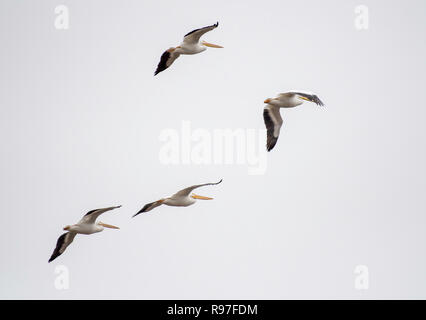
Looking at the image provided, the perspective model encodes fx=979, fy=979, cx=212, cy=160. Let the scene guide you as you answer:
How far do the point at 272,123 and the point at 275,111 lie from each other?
0.28m

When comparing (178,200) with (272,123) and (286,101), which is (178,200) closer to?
(272,123)

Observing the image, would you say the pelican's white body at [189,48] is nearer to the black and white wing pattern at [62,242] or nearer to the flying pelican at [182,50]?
the flying pelican at [182,50]

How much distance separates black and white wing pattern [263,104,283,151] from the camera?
834 inches

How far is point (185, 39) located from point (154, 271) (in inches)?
1036

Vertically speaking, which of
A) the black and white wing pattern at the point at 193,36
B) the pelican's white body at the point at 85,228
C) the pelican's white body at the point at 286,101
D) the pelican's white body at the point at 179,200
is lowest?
the pelican's white body at the point at 85,228

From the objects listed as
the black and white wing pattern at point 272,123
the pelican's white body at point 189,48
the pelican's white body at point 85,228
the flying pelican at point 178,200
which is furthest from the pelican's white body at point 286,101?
the pelican's white body at point 85,228

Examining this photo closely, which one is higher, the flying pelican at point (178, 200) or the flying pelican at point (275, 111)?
the flying pelican at point (275, 111)

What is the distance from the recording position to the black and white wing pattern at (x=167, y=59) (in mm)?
21047

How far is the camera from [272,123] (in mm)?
21297

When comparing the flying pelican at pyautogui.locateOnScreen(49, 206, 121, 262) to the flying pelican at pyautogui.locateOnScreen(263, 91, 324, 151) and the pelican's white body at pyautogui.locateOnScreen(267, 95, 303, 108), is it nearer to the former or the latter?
the flying pelican at pyautogui.locateOnScreen(263, 91, 324, 151)
